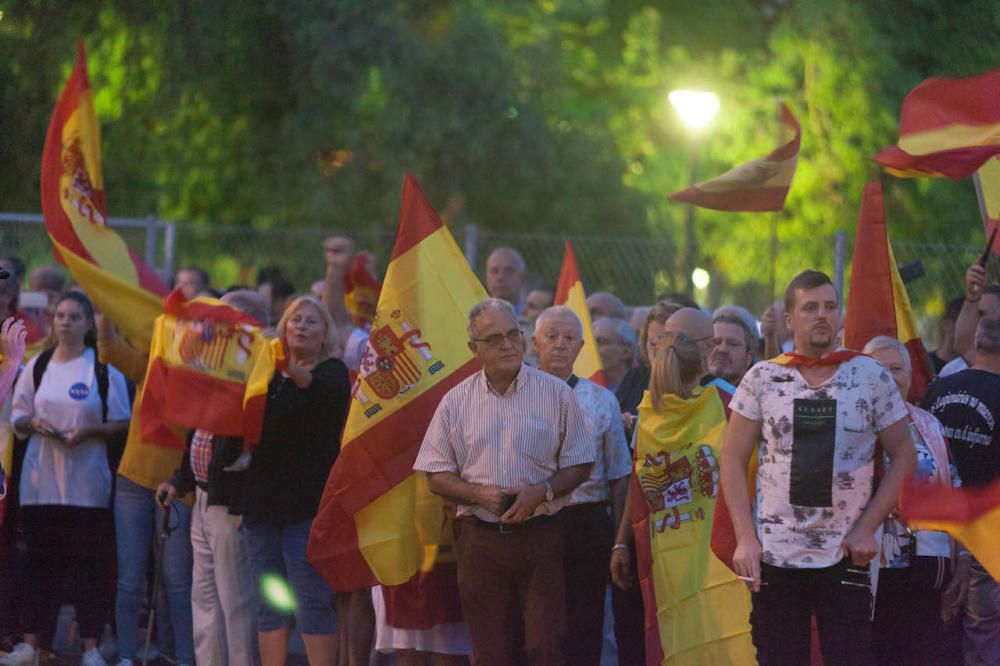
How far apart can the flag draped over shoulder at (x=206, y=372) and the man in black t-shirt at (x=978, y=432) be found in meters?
3.11

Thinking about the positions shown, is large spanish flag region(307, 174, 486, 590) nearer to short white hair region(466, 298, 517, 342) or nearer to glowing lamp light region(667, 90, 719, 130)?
short white hair region(466, 298, 517, 342)

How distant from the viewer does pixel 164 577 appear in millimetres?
9070

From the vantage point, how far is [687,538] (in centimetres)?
721

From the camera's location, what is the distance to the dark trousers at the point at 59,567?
9.16 metres

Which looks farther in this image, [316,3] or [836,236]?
[316,3]

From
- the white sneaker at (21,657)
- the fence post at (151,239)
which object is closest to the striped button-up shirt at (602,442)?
the white sneaker at (21,657)

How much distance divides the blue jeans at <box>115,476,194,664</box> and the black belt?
2.59 m

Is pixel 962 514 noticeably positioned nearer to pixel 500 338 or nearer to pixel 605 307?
pixel 500 338

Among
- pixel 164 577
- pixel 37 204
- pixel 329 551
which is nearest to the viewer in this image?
pixel 329 551

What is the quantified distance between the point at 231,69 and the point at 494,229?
14.3 ft

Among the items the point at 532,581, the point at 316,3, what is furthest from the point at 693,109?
the point at 532,581

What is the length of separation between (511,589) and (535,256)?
6604 millimetres

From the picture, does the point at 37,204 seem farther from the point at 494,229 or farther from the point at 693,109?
the point at 693,109

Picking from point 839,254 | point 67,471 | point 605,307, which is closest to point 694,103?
point 839,254
